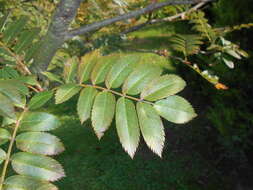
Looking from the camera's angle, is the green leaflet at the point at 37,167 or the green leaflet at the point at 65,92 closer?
the green leaflet at the point at 37,167

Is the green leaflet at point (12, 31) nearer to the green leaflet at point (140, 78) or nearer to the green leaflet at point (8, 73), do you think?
the green leaflet at point (8, 73)

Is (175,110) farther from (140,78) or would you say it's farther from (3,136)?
(3,136)

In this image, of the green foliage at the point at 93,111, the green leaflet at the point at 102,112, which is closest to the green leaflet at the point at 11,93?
the green foliage at the point at 93,111

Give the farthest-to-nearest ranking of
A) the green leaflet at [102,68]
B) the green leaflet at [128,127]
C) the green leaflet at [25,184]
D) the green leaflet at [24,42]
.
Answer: the green leaflet at [24,42] < the green leaflet at [102,68] < the green leaflet at [128,127] < the green leaflet at [25,184]

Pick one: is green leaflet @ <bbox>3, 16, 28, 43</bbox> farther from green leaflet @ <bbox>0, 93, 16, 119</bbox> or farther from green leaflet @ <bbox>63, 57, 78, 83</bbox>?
green leaflet @ <bbox>0, 93, 16, 119</bbox>

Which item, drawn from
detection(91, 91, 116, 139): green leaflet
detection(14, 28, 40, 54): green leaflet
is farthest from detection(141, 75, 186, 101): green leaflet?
detection(14, 28, 40, 54): green leaflet

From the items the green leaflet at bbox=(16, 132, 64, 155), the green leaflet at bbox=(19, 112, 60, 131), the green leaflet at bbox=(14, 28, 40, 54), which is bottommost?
the green leaflet at bbox=(16, 132, 64, 155)

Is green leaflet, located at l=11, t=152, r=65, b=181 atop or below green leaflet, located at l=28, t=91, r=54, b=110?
below

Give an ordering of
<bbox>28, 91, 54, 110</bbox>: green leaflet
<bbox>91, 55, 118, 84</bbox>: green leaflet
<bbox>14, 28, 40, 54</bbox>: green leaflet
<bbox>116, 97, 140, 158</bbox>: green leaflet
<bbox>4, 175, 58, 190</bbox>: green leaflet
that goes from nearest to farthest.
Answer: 1. <bbox>4, 175, 58, 190</bbox>: green leaflet
2. <bbox>116, 97, 140, 158</bbox>: green leaflet
3. <bbox>28, 91, 54, 110</bbox>: green leaflet
4. <bbox>91, 55, 118, 84</bbox>: green leaflet
5. <bbox>14, 28, 40, 54</bbox>: green leaflet
